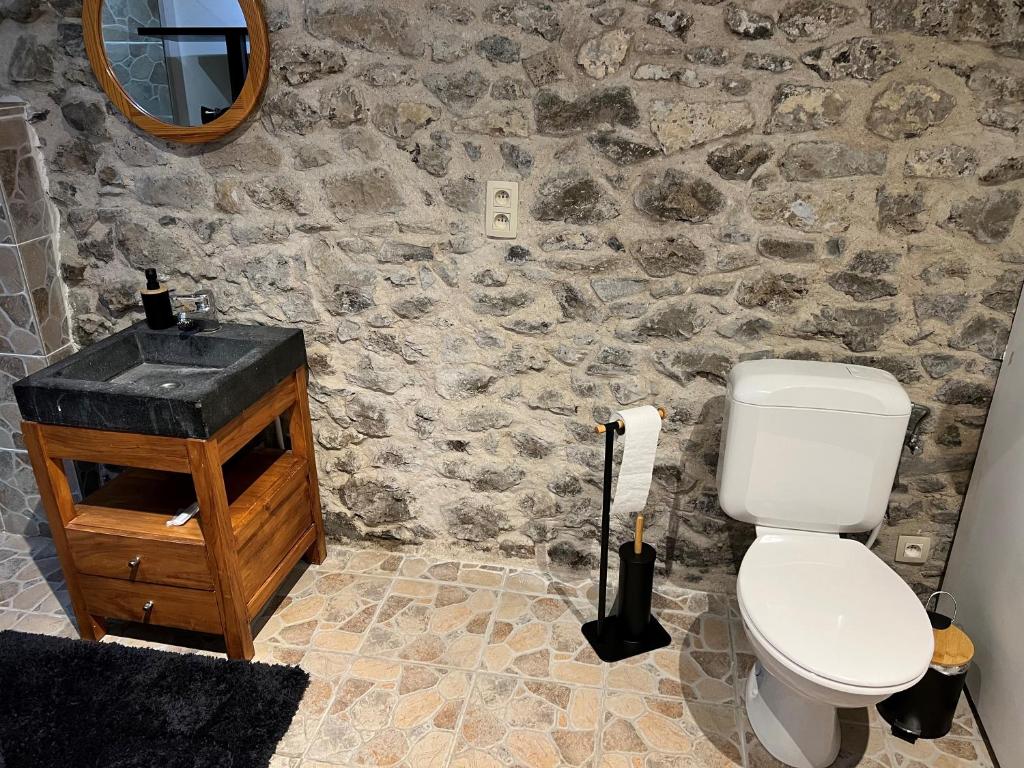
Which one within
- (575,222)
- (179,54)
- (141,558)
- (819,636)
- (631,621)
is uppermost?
(179,54)

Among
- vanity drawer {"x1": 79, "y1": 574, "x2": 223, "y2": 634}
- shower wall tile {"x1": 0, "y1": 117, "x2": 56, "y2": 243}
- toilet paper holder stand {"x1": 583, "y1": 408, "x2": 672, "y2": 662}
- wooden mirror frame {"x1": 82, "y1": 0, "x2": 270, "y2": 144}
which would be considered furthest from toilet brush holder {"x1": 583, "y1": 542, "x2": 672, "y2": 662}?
shower wall tile {"x1": 0, "y1": 117, "x2": 56, "y2": 243}

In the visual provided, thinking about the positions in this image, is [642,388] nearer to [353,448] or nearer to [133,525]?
[353,448]

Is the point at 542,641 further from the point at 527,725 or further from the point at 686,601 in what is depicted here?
the point at 686,601

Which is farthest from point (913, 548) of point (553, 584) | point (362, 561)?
point (362, 561)

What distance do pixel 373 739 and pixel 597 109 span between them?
1.76m

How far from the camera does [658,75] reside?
199 cm

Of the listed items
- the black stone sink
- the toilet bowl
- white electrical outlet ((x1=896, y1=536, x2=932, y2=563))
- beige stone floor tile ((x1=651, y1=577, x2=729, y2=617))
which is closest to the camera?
the toilet bowl

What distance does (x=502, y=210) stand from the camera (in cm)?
217

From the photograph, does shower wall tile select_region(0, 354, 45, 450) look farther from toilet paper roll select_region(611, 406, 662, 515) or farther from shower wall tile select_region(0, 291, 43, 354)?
toilet paper roll select_region(611, 406, 662, 515)

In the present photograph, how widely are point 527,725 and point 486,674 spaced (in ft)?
0.70

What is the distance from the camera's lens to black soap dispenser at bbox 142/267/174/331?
2.30 m

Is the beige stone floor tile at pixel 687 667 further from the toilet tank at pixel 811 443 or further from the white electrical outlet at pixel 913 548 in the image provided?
the white electrical outlet at pixel 913 548

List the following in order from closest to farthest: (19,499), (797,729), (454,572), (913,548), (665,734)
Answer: (797,729) → (665,734) → (913,548) → (454,572) → (19,499)

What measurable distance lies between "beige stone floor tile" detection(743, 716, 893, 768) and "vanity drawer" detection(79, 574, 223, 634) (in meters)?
1.47
